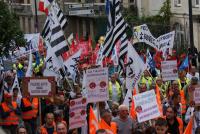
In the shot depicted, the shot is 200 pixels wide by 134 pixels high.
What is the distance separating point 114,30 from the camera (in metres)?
16.6

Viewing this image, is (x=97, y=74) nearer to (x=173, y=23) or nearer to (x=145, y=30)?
(x=145, y=30)

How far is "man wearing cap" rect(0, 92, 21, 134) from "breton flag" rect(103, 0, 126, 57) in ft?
9.73

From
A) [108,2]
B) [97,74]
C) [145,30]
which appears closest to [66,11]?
[145,30]

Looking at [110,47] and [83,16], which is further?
[83,16]

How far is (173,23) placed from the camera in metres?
43.0

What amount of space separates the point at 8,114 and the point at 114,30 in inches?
145

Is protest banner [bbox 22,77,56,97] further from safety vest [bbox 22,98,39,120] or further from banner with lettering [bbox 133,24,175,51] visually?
banner with lettering [bbox 133,24,175,51]

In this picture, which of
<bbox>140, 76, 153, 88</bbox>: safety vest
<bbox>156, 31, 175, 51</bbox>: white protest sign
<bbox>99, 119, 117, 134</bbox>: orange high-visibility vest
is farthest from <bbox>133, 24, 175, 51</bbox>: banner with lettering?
<bbox>99, 119, 117, 134</bbox>: orange high-visibility vest

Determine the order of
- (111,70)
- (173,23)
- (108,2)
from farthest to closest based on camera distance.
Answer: (173,23) → (111,70) → (108,2)

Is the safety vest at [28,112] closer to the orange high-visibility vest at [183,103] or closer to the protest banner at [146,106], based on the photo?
the orange high-visibility vest at [183,103]

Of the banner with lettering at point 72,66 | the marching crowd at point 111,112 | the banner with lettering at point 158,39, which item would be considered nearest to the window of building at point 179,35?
the banner with lettering at point 158,39

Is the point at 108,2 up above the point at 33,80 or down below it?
above

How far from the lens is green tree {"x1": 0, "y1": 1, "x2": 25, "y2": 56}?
2161 cm

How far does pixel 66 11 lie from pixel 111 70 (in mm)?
36302
